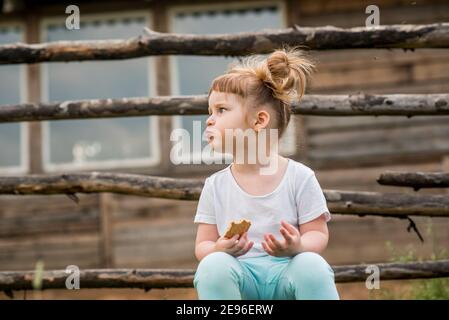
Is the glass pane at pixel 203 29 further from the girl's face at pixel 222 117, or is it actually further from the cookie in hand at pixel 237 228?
the cookie in hand at pixel 237 228

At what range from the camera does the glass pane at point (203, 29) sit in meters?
8.27

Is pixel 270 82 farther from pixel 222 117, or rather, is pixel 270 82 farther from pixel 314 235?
pixel 314 235

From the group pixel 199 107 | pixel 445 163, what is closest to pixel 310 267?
pixel 199 107

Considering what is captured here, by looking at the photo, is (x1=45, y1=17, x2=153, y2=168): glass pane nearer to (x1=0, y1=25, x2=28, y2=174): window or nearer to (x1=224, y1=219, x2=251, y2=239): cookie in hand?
(x1=0, y1=25, x2=28, y2=174): window

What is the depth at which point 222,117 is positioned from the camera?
274 centimetres

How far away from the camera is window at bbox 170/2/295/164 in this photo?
27.1 feet

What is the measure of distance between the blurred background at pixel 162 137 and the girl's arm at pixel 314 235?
4.65 meters

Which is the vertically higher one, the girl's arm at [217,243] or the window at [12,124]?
the window at [12,124]

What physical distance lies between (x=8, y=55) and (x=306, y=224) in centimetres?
→ 235

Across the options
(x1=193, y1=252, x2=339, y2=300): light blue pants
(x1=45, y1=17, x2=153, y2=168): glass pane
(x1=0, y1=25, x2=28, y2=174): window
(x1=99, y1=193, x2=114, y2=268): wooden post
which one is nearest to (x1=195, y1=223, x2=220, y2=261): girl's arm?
(x1=193, y1=252, x2=339, y2=300): light blue pants

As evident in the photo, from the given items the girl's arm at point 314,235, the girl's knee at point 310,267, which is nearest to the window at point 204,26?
the girl's arm at point 314,235

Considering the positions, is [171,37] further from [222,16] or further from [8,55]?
[222,16]

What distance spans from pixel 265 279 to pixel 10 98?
669 cm
